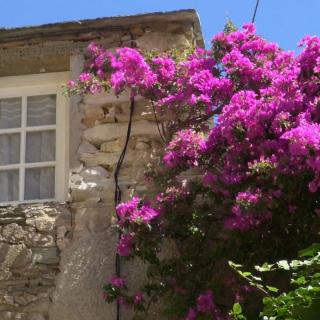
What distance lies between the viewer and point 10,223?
5.54 meters

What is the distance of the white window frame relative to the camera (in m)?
5.91

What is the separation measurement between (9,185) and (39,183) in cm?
23

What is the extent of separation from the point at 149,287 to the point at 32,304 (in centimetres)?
85

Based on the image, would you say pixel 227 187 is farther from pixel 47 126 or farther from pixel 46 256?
pixel 47 126

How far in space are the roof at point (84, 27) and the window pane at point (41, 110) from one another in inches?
18.5

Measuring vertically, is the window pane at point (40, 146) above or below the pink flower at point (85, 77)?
below

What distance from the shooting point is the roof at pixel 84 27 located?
617 cm

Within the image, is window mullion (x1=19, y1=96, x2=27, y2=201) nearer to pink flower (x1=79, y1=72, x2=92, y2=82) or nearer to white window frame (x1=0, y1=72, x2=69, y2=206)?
white window frame (x1=0, y1=72, x2=69, y2=206)

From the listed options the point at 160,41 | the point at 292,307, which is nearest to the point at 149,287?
the point at 292,307

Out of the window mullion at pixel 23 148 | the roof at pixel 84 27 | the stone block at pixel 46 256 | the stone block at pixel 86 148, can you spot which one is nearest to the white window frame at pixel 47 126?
the window mullion at pixel 23 148

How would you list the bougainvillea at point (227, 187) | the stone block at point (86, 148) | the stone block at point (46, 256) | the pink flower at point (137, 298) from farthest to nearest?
the stone block at point (86, 148) < the stone block at point (46, 256) < the pink flower at point (137, 298) < the bougainvillea at point (227, 187)

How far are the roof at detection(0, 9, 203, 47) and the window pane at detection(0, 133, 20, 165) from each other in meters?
0.76

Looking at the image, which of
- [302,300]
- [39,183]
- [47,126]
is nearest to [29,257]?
[39,183]

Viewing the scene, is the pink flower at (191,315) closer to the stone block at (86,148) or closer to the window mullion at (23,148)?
the stone block at (86,148)
